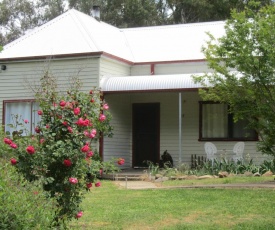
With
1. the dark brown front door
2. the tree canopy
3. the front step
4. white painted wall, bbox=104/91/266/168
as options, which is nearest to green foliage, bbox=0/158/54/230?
the front step

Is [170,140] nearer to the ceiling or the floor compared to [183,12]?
nearer to the floor

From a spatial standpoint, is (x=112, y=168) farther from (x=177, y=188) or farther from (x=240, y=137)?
(x=240, y=137)

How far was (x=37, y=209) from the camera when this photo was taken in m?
4.14

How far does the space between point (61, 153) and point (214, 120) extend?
38.0 feet

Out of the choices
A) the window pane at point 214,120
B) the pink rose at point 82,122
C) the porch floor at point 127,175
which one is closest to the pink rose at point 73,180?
the pink rose at point 82,122

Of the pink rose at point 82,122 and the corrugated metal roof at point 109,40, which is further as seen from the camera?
the corrugated metal roof at point 109,40

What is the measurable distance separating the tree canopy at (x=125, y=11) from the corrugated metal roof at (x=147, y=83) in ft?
59.9

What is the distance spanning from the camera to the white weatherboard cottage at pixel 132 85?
52.4ft

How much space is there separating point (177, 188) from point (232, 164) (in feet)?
11.4

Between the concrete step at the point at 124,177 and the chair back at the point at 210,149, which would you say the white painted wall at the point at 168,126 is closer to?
the chair back at the point at 210,149

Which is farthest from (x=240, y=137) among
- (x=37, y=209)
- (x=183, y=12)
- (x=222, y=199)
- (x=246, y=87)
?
(x=183, y=12)

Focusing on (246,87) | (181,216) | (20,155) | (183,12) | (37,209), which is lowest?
(181,216)

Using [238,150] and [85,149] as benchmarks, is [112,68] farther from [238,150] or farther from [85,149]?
[85,149]

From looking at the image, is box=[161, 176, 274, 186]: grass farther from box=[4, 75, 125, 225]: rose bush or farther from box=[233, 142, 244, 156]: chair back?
box=[4, 75, 125, 225]: rose bush
